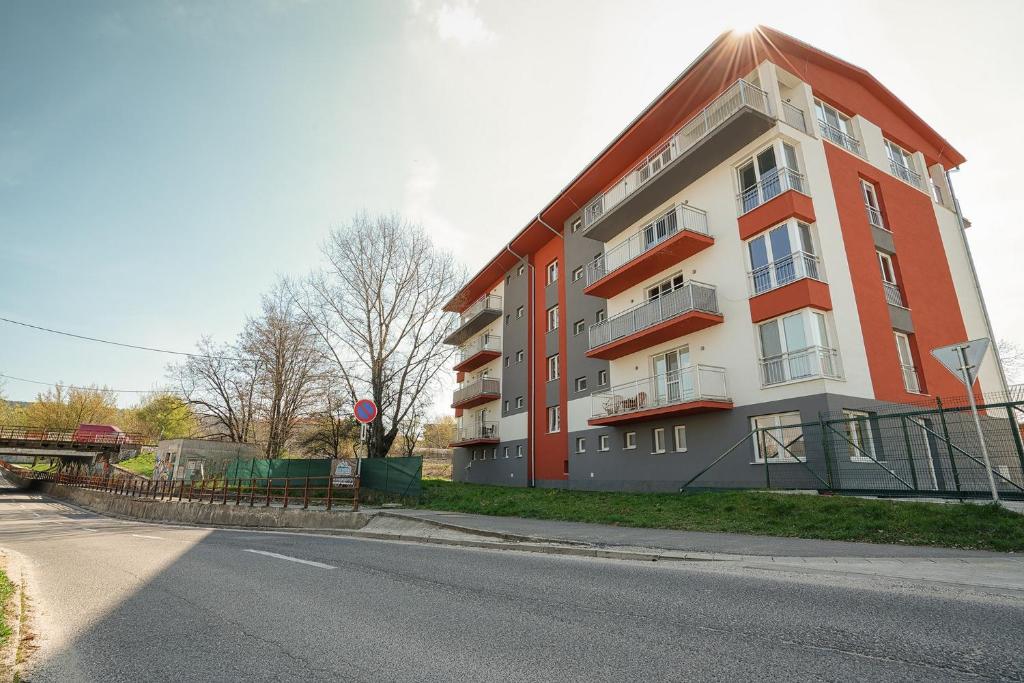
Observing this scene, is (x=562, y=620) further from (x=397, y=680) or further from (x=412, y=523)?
(x=412, y=523)

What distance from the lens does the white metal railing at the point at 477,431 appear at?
99.3 ft

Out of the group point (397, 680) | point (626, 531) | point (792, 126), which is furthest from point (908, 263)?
point (397, 680)

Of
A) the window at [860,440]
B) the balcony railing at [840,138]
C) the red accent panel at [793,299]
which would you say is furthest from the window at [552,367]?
the window at [860,440]

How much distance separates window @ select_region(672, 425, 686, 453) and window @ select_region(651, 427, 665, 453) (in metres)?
0.51

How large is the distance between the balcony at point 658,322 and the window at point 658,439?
3205 millimetres

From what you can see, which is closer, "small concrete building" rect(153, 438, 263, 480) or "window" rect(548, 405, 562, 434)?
"window" rect(548, 405, 562, 434)

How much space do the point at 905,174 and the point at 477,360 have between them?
77.5 feet

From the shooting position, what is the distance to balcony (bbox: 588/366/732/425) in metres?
16.3

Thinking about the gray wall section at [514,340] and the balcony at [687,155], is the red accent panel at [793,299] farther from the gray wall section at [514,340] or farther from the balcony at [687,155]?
the gray wall section at [514,340]

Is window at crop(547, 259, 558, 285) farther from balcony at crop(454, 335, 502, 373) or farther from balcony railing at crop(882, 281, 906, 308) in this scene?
balcony railing at crop(882, 281, 906, 308)

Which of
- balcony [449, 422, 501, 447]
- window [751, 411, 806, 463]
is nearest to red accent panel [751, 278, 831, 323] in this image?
window [751, 411, 806, 463]

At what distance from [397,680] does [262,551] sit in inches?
307

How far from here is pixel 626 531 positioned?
1037cm

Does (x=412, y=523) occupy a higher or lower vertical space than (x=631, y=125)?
lower
